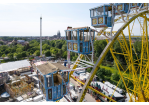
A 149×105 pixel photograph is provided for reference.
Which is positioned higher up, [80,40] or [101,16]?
[101,16]

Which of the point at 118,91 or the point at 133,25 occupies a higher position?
the point at 133,25

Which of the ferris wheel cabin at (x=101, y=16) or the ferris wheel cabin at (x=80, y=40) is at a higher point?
the ferris wheel cabin at (x=101, y=16)

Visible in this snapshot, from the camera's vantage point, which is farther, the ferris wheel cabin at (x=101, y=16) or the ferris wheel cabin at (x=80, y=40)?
the ferris wheel cabin at (x=101, y=16)

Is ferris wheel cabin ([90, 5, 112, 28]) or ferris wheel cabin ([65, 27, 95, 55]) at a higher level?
ferris wheel cabin ([90, 5, 112, 28])

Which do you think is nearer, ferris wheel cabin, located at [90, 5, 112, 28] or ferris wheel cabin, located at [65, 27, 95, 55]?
ferris wheel cabin, located at [65, 27, 95, 55]

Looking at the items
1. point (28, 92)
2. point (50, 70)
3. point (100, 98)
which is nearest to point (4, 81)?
point (28, 92)

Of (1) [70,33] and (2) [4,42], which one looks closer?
(1) [70,33]

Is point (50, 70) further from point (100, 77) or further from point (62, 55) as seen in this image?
point (62, 55)

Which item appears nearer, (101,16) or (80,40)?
(80,40)
